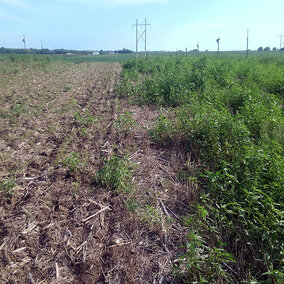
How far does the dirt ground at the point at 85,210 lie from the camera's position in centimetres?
314

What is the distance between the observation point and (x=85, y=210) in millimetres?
4164

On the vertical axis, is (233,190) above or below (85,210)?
above

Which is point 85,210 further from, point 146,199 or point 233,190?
point 233,190

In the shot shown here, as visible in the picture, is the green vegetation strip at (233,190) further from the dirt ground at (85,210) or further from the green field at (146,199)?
the dirt ground at (85,210)

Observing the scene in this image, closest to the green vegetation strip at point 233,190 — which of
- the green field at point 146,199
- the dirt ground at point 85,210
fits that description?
the green field at point 146,199

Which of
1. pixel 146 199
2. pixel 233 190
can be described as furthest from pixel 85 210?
pixel 233 190

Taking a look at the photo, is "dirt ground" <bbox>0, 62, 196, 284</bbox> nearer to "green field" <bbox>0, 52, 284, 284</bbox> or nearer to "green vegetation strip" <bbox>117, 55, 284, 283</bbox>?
"green field" <bbox>0, 52, 284, 284</bbox>

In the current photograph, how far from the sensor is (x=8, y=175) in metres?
Answer: 5.10

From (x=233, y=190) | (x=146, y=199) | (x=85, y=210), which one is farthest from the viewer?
(x=146, y=199)

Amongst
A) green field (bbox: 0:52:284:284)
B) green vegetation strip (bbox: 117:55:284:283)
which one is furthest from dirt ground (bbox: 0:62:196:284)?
green vegetation strip (bbox: 117:55:284:283)

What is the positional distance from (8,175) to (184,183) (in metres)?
3.30

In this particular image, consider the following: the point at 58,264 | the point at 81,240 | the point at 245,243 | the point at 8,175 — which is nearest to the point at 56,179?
the point at 8,175

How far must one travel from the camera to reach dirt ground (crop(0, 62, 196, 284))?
10.3ft

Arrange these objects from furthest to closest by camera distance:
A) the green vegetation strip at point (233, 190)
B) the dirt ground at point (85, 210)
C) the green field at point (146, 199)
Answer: the dirt ground at point (85, 210) → the green field at point (146, 199) → the green vegetation strip at point (233, 190)
